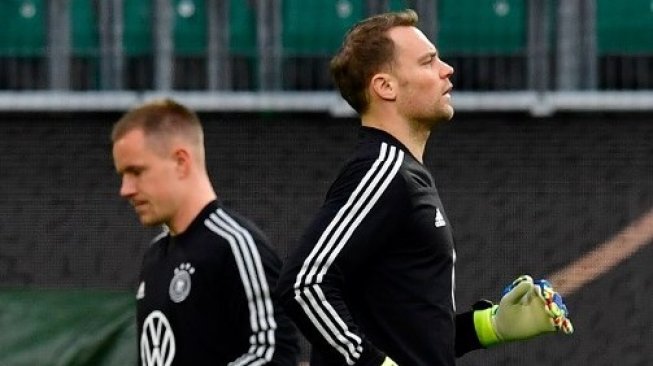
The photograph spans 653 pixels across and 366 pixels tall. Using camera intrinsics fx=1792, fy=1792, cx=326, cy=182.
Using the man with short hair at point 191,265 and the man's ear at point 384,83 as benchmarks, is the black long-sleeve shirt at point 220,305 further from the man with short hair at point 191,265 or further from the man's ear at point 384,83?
the man's ear at point 384,83

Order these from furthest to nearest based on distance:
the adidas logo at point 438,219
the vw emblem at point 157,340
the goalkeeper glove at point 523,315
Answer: the vw emblem at point 157,340 < the goalkeeper glove at point 523,315 < the adidas logo at point 438,219

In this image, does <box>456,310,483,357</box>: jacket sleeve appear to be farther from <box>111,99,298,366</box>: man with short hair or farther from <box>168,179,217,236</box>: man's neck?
<box>168,179,217,236</box>: man's neck

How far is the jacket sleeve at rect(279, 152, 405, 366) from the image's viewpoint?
396 centimetres

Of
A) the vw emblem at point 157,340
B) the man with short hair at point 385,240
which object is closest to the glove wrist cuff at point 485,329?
the man with short hair at point 385,240

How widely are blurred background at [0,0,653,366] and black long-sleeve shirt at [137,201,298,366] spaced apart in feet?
31.4

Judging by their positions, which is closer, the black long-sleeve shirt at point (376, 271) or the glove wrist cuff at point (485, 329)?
the black long-sleeve shirt at point (376, 271)

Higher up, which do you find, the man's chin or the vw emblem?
the man's chin

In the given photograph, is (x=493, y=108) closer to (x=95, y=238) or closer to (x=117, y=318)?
(x=95, y=238)

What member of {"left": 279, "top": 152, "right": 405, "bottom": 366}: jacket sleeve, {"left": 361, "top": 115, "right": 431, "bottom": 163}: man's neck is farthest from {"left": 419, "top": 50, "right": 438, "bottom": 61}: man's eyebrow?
{"left": 279, "top": 152, "right": 405, "bottom": 366}: jacket sleeve

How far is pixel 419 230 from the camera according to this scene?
13.4ft

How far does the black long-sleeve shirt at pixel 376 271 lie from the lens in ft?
13.0

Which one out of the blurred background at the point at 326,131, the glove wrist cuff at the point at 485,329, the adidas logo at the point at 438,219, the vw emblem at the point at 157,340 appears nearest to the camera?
the adidas logo at the point at 438,219

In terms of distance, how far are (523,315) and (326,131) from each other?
33.1 feet

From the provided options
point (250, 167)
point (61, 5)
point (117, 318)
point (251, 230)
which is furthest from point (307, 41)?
point (251, 230)
